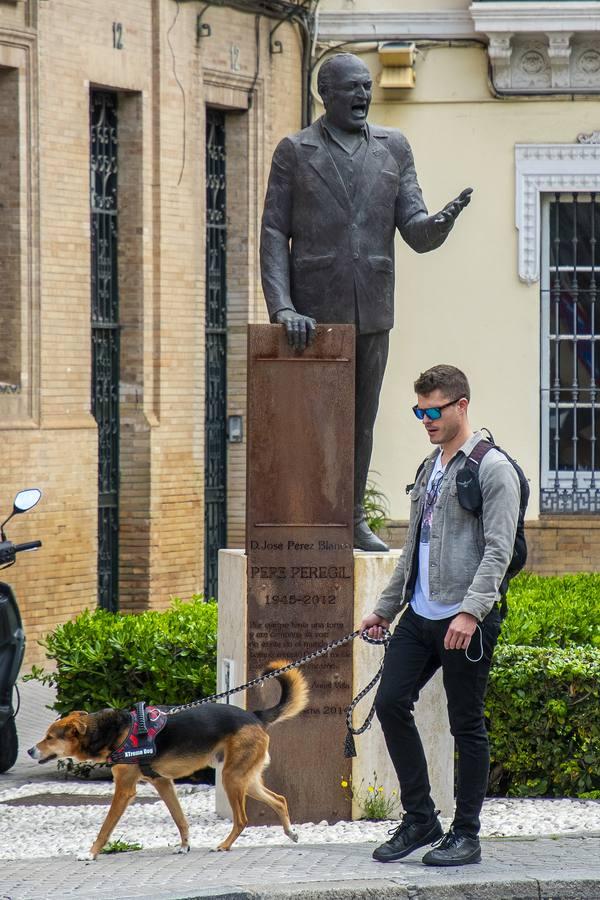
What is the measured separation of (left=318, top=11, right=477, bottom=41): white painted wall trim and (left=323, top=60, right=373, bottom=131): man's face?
9343 millimetres

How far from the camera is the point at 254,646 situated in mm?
8344

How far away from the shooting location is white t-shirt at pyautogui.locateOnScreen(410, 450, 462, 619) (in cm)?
716

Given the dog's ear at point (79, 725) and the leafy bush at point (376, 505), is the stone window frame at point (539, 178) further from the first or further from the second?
the dog's ear at point (79, 725)

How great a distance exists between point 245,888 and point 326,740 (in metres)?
1.57

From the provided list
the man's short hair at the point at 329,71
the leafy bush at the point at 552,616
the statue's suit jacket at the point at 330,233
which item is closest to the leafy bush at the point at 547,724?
the leafy bush at the point at 552,616

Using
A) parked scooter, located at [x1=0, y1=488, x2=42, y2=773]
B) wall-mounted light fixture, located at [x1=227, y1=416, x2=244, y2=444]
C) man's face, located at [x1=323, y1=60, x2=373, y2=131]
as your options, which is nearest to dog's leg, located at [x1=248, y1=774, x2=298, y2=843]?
parked scooter, located at [x1=0, y1=488, x2=42, y2=773]

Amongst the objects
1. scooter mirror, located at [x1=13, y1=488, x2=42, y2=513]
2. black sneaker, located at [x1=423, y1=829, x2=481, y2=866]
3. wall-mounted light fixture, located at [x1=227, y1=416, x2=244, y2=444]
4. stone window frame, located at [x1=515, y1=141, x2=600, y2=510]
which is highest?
stone window frame, located at [x1=515, y1=141, x2=600, y2=510]

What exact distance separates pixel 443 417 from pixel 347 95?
2069 millimetres

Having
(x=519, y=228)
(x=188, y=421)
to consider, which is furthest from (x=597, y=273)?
(x=188, y=421)

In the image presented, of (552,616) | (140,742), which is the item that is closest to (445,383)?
(140,742)

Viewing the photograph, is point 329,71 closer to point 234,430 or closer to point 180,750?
point 180,750

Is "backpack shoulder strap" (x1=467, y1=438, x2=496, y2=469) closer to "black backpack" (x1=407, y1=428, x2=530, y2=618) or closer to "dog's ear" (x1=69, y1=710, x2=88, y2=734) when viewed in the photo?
"black backpack" (x1=407, y1=428, x2=530, y2=618)

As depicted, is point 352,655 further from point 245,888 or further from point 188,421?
point 188,421

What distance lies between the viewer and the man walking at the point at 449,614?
22.9 ft
